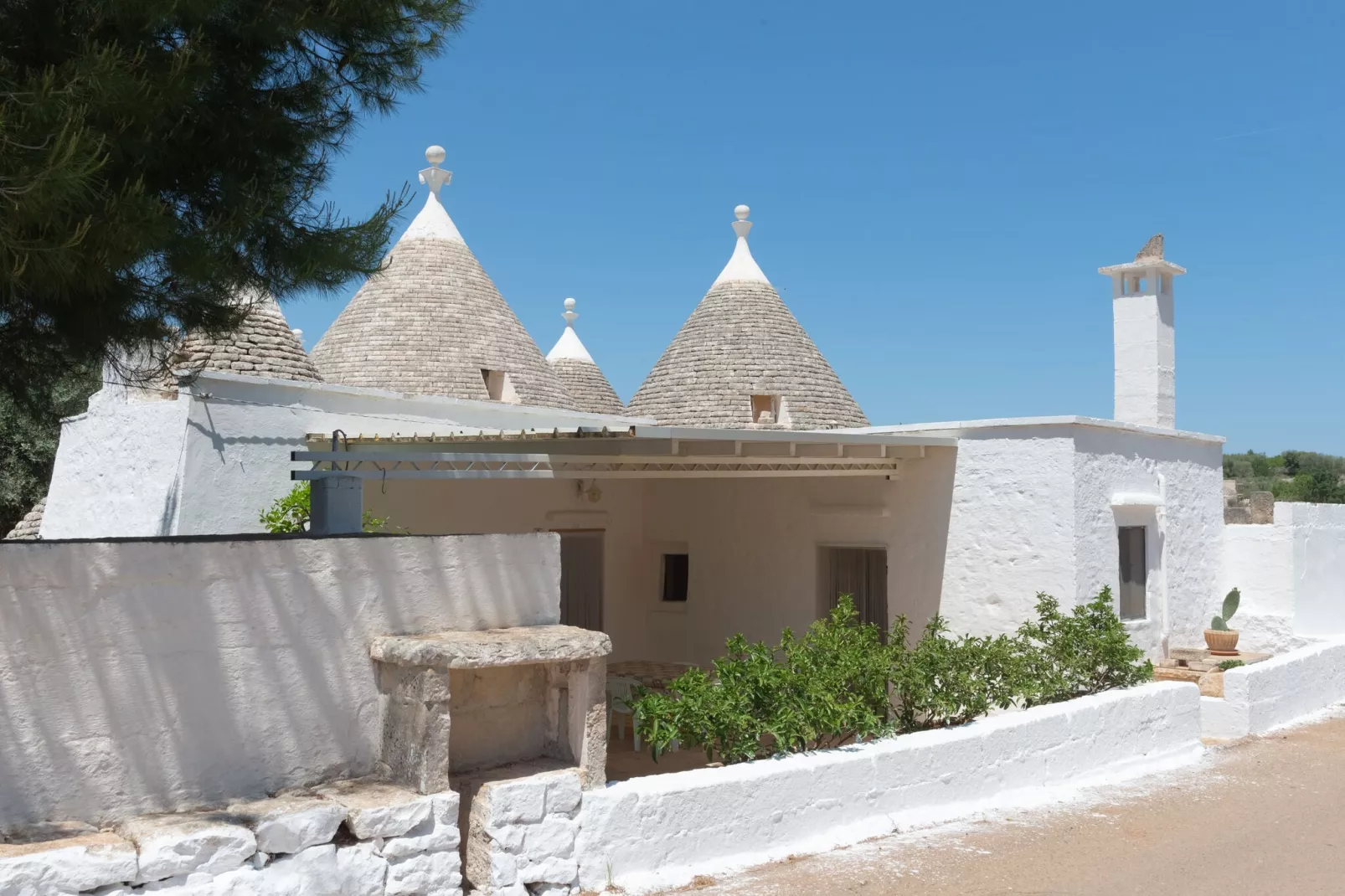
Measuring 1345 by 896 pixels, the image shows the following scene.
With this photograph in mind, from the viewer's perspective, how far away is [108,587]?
4672mm

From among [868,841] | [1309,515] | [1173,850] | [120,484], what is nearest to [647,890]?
[868,841]

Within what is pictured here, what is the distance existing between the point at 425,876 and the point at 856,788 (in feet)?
8.95

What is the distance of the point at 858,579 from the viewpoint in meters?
11.9

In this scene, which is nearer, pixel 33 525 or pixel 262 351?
pixel 262 351

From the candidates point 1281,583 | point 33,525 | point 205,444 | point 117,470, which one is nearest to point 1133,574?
point 1281,583

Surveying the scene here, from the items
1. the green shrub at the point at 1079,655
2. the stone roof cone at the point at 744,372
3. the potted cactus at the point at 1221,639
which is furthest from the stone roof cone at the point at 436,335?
the potted cactus at the point at 1221,639

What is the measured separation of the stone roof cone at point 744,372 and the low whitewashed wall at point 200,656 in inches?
450

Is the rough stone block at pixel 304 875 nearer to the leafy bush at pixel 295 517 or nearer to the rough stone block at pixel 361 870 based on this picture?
the rough stone block at pixel 361 870

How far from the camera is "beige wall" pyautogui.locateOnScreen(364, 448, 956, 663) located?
35.9ft

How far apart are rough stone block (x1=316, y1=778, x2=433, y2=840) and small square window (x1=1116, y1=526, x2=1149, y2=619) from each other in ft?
27.1

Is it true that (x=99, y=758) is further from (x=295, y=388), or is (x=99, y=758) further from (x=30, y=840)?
(x=295, y=388)

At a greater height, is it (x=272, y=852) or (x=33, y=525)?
(x=33, y=525)

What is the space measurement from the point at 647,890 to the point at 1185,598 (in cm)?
880

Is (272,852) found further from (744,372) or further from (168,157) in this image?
(744,372)
